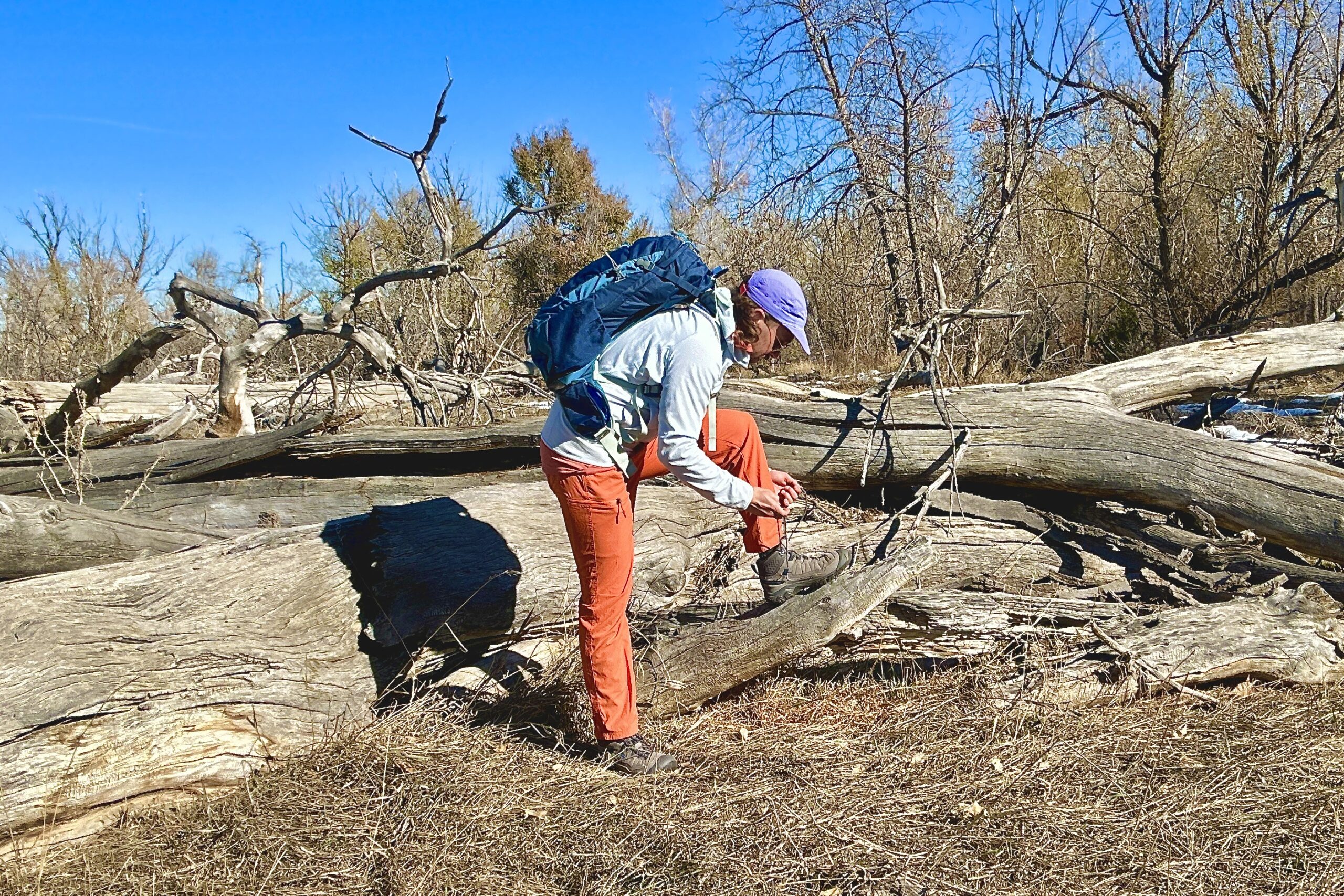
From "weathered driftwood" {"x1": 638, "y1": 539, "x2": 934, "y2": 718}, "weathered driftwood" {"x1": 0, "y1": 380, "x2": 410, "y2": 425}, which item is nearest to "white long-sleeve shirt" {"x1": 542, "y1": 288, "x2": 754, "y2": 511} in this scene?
"weathered driftwood" {"x1": 638, "y1": 539, "x2": 934, "y2": 718}

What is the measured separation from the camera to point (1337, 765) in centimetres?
316

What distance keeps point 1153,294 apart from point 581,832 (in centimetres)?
915

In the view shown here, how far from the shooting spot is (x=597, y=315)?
9.62 feet

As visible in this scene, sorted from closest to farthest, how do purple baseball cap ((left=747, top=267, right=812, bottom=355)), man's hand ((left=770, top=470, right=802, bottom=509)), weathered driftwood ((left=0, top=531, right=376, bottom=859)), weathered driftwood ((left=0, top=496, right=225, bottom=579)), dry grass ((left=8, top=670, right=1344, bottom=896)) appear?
dry grass ((left=8, top=670, right=1344, bottom=896)), weathered driftwood ((left=0, top=531, right=376, bottom=859)), purple baseball cap ((left=747, top=267, right=812, bottom=355)), man's hand ((left=770, top=470, right=802, bottom=509)), weathered driftwood ((left=0, top=496, right=225, bottom=579))

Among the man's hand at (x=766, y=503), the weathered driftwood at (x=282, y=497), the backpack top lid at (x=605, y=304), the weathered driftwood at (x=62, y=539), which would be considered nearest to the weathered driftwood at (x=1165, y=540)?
the man's hand at (x=766, y=503)

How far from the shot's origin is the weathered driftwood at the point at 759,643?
3.47 m

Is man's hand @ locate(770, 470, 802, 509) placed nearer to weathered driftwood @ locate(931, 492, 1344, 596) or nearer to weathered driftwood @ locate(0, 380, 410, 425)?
weathered driftwood @ locate(931, 492, 1344, 596)

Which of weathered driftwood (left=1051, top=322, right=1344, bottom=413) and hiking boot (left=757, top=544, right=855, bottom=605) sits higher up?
weathered driftwood (left=1051, top=322, right=1344, bottom=413)

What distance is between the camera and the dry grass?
2596mm

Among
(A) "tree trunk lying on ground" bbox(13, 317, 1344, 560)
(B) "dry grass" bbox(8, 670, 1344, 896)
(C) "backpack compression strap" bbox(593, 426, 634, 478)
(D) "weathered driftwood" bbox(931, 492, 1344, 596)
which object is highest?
(C) "backpack compression strap" bbox(593, 426, 634, 478)

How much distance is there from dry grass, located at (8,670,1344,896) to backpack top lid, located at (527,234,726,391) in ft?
4.53

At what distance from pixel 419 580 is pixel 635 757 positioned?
3.94ft

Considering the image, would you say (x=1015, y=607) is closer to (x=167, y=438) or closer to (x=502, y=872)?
(x=502, y=872)

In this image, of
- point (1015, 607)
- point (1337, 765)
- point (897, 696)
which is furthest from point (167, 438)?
point (1337, 765)
